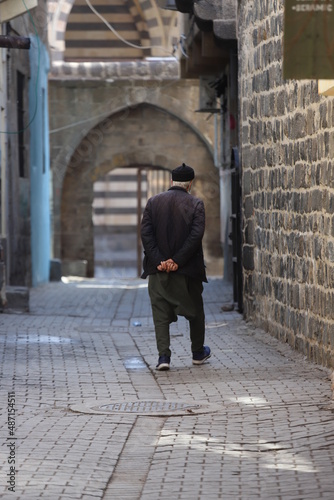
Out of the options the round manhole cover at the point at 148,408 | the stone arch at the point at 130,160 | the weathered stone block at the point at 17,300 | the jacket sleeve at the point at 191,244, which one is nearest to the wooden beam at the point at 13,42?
the weathered stone block at the point at 17,300

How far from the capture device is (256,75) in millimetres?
12961

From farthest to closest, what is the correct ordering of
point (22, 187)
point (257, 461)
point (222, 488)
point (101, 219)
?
1. point (101, 219)
2. point (22, 187)
3. point (257, 461)
4. point (222, 488)

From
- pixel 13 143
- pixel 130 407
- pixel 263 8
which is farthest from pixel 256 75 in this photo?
pixel 13 143

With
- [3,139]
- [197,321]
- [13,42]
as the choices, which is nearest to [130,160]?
[3,139]

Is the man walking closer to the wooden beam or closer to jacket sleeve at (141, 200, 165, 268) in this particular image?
jacket sleeve at (141, 200, 165, 268)

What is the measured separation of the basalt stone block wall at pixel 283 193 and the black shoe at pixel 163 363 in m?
1.15

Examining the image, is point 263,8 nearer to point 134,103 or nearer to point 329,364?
point 329,364

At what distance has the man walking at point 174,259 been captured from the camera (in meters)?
9.91

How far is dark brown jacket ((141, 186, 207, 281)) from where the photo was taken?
32.6 ft

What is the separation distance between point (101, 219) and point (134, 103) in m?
12.3

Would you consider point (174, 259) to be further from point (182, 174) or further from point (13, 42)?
point (13, 42)

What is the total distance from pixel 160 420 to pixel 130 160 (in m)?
21.9

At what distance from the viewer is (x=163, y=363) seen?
9.75m

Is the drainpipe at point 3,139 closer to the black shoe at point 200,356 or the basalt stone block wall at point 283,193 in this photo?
the basalt stone block wall at point 283,193
